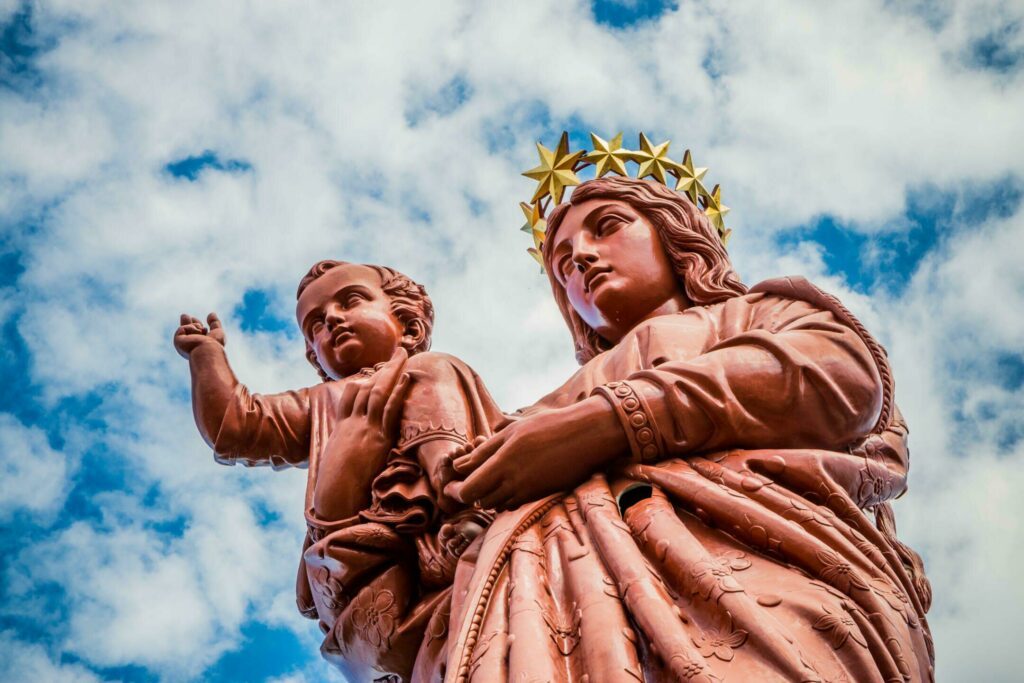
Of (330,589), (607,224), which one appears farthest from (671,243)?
(330,589)

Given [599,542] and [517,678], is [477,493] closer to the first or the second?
[599,542]

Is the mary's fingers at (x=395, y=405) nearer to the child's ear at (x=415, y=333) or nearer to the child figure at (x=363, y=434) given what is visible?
the child figure at (x=363, y=434)

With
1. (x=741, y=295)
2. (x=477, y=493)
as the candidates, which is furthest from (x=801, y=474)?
(x=741, y=295)

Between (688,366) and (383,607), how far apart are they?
1.67 metres

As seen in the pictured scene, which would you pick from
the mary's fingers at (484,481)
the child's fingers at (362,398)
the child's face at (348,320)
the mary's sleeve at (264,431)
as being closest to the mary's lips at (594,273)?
the child's face at (348,320)

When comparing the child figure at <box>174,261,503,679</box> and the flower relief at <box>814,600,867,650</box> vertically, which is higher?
the child figure at <box>174,261,503,679</box>

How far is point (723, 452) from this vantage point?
545 centimetres

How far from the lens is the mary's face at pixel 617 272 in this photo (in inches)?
274

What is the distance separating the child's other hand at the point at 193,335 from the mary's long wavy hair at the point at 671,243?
186 cm

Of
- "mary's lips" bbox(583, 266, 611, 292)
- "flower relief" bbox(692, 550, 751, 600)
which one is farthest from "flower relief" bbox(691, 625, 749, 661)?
"mary's lips" bbox(583, 266, 611, 292)

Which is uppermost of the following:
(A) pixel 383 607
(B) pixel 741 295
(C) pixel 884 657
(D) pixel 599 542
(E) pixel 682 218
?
(E) pixel 682 218

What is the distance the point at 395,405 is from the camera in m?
6.39

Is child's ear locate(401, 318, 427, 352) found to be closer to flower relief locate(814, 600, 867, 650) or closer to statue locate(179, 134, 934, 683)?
statue locate(179, 134, 934, 683)

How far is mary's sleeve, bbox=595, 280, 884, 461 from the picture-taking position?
5.43 m
